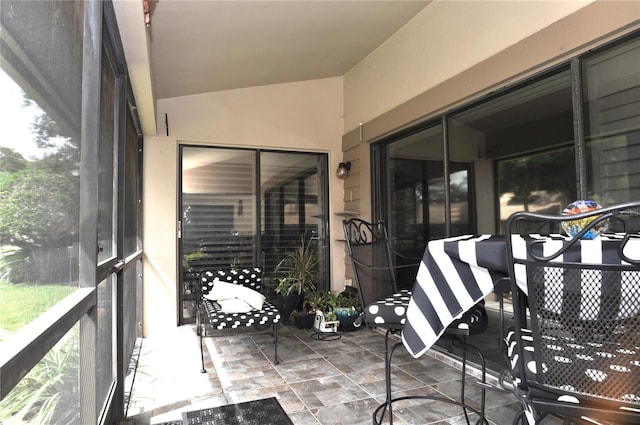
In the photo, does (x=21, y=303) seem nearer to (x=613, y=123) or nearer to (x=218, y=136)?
(x=613, y=123)

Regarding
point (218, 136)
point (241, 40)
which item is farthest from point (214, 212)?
point (241, 40)

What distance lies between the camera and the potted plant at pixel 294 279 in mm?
4598

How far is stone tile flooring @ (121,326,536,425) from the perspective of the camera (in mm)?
2361

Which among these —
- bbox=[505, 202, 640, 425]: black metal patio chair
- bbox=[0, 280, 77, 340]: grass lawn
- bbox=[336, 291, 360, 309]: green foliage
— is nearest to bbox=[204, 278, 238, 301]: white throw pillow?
bbox=[336, 291, 360, 309]: green foliage

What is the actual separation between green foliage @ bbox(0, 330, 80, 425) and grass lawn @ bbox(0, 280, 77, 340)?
0.13 m

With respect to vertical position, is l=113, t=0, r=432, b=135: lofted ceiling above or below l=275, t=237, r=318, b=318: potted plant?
above

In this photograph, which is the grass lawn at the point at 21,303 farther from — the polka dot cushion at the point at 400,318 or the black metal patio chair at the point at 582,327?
the polka dot cushion at the point at 400,318

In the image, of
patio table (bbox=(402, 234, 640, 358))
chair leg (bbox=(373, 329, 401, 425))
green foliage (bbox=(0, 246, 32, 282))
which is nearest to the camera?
green foliage (bbox=(0, 246, 32, 282))

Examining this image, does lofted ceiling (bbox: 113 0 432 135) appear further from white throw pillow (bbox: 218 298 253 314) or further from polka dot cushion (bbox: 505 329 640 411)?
polka dot cushion (bbox: 505 329 640 411)

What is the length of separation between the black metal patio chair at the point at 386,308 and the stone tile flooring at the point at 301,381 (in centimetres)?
19

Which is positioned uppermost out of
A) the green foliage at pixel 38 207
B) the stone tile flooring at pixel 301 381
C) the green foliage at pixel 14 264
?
the green foliage at pixel 38 207

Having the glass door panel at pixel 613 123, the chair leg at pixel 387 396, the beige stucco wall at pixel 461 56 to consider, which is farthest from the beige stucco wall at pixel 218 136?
the glass door panel at pixel 613 123

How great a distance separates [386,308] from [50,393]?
138 cm

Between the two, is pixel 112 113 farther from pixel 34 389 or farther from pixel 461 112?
pixel 461 112
